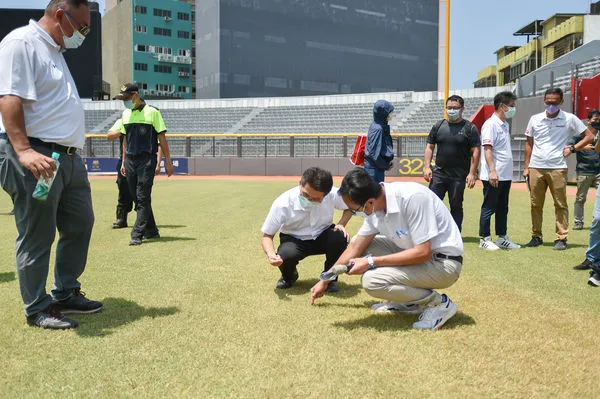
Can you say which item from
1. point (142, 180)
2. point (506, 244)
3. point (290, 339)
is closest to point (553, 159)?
point (506, 244)

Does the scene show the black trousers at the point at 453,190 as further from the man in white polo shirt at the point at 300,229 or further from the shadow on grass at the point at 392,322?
the shadow on grass at the point at 392,322

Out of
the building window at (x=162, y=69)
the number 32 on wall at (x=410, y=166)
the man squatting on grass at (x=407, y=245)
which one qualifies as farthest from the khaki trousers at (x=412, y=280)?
the building window at (x=162, y=69)

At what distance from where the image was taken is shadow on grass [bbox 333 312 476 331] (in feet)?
12.9

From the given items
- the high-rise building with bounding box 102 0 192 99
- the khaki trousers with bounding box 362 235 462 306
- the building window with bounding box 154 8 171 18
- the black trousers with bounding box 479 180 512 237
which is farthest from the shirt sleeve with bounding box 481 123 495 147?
the building window with bounding box 154 8 171 18

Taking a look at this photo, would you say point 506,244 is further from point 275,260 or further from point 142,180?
point 142,180

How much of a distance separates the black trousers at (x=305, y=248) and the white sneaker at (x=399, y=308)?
767 millimetres

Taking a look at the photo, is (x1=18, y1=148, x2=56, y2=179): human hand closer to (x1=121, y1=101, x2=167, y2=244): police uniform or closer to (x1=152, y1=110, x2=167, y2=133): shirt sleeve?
(x1=121, y1=101, x2=167, y2=244): police uniform

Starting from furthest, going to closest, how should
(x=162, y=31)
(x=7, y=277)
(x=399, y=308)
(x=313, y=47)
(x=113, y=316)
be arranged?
(x=162, y=31) < (x=313, y=47) < (x=7, y=277) < (x=399, y=308) < (x=113, y=316)

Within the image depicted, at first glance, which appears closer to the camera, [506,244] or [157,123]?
[506,244]

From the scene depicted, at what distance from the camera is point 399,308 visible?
434cm

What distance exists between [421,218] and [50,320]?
256 cm

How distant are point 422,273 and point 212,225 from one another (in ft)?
20.3

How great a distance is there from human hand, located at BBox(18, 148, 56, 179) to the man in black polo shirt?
4891 mm

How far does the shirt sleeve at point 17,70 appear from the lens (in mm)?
3479
